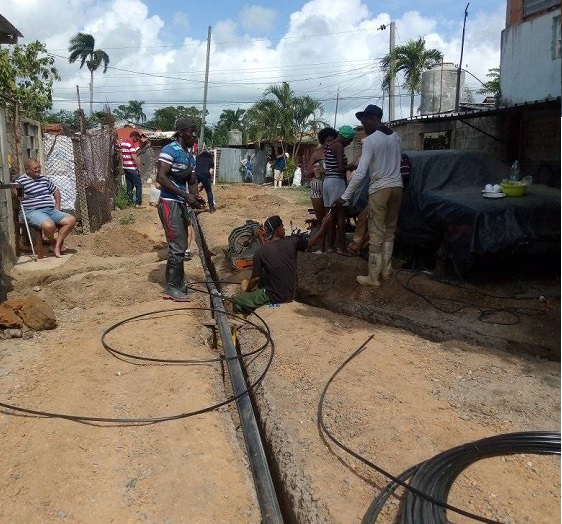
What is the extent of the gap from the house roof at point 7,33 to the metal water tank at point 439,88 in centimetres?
1168

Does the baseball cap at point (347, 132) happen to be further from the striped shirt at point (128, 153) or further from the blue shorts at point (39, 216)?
the striped shirt at point (128, 153)

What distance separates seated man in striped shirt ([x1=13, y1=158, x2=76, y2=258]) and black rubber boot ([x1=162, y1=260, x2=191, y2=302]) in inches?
125

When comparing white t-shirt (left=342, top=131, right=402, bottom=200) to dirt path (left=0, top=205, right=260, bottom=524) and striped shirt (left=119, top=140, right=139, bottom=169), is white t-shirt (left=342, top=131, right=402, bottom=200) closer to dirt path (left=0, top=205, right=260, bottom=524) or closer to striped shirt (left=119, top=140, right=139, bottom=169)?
dirt path (left=0, top=205, right=260, bottom=524)

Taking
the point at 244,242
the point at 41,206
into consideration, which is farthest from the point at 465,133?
the point at 41,206

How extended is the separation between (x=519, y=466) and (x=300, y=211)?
1253 centimetres

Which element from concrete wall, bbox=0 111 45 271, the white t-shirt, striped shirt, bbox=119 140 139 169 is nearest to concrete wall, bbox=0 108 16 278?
→ concrete wall, bbox=0 111 45 271

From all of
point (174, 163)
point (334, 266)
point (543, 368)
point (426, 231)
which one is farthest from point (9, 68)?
point (543, 368)

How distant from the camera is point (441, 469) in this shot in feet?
9.61

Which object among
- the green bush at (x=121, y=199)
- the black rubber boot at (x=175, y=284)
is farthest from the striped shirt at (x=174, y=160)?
the green bush at (x=121, y=199)

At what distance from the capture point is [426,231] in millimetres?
6941

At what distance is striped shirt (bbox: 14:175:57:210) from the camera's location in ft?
27.7

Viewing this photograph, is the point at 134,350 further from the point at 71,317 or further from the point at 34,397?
the point at 71,317

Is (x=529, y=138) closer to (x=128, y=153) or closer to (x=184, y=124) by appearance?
(x=184, y=124)

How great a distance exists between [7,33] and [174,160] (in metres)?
6.56
